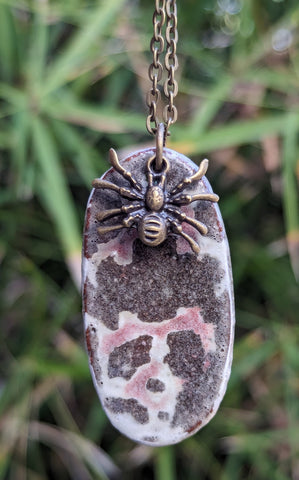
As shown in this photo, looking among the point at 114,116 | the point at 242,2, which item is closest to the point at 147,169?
the point at 114,116

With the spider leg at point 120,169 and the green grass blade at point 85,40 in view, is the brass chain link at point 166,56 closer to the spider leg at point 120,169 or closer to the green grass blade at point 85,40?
the spider leg at point 120,169

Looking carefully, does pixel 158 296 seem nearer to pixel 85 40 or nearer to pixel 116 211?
pixel 116 211

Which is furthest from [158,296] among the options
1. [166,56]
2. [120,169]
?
[166,56]

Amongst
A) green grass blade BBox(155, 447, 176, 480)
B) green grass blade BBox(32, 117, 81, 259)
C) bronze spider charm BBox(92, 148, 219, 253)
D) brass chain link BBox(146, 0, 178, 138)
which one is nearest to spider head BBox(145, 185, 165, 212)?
bronze spider charm BBox(92, 148, 219, 253)

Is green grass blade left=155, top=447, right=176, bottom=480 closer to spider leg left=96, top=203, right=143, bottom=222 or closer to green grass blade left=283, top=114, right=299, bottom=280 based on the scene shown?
green grass blade left=283, top=114, right=299, bottom=280

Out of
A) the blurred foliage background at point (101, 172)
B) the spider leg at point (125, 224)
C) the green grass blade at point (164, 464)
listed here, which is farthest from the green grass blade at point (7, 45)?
the green grass blade at point (164, 464)

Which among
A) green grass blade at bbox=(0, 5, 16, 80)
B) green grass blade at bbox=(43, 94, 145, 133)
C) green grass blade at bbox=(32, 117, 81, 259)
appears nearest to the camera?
green grass blade at bbox=(32, 117, 81, 259)

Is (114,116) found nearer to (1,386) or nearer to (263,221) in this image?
(263,221)
